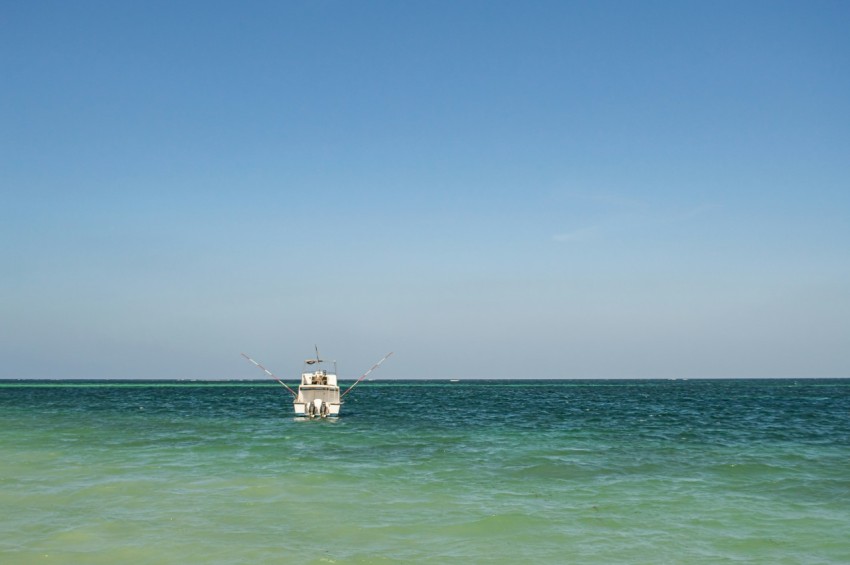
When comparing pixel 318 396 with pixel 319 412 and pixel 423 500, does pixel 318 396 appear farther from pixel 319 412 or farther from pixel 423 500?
pixel 423 500

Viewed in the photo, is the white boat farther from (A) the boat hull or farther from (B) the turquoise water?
(B) the turquoise water

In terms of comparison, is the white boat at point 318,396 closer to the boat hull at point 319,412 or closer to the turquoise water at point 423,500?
the boat hull at point 319,412

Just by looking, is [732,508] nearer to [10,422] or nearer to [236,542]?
[236,542]

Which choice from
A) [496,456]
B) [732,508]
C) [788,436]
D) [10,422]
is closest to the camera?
[732,508]

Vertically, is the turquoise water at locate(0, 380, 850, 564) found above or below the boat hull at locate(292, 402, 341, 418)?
above

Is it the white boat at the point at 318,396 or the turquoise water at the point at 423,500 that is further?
the white boat at the point at 318,396

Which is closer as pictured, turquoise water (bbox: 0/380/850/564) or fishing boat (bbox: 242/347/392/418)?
turquoise water (bbox: 0/380/850/564)

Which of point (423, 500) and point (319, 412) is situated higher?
point (423, 500)

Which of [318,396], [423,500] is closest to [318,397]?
[318,396]

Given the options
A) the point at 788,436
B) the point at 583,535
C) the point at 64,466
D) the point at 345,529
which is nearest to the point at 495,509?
the point at 583,535

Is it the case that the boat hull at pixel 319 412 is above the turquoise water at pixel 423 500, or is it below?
below

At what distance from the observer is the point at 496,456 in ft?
97.6

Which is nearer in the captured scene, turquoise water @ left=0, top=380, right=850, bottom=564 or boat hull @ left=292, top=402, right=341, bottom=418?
turquoise water @ left=0, top=380, right=850, bottom=564

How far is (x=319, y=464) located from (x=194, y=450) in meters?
7.72
